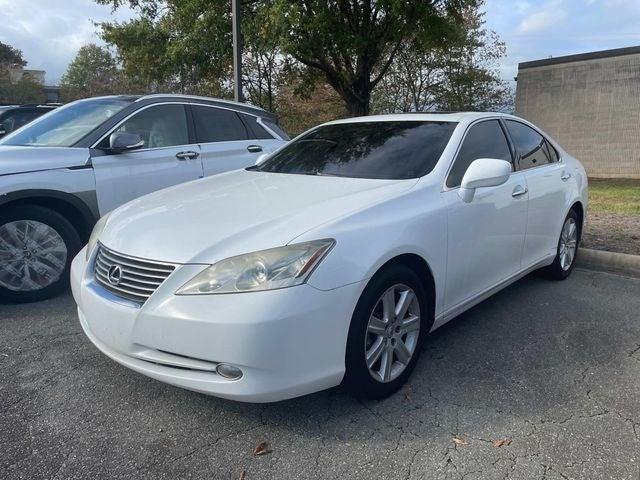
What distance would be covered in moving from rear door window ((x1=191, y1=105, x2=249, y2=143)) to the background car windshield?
1.56 metres

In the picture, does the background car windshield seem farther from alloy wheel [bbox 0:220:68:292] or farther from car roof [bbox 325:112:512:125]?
alloy wheel [bbox 0:220:68:292]

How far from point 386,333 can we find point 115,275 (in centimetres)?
143

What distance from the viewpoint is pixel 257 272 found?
7.89ft

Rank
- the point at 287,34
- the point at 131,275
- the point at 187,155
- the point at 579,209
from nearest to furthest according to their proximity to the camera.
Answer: the point at 131,275, the point at 579,209, the point at 187,155, the point at 287,34

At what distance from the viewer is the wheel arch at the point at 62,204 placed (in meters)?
4.23

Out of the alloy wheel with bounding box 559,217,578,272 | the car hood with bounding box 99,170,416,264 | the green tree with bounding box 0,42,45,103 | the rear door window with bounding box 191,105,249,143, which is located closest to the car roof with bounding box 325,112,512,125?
Answer: the car hood with bounding box 99,170,416,264

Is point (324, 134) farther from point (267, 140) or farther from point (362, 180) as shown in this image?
point (267, 140)

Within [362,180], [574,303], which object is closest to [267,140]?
[362,180]

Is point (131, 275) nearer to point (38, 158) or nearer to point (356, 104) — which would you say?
point (38, 158)

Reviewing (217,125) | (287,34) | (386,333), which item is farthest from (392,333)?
(287,34)

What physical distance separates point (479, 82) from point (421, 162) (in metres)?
22.1

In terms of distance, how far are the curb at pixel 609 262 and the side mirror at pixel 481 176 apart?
2.83m

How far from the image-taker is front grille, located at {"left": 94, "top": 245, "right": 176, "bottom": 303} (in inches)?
99.5

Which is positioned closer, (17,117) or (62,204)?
(62,204)
